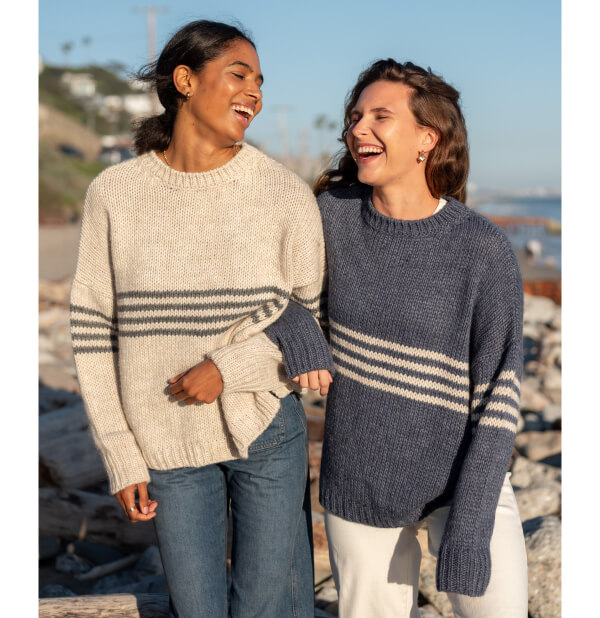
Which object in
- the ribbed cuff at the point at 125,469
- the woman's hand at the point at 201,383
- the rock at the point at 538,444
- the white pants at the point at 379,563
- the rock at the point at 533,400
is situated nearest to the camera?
the woman's hand at the point at 201,383

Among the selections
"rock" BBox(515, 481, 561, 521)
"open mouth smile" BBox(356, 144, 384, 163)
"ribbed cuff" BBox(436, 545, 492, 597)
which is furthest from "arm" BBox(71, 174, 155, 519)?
"rock" BBox(515, 481, 561, 521)

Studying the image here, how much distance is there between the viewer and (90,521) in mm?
4727

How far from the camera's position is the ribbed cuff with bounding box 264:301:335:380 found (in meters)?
2.57

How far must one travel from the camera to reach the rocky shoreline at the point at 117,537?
3725 mm

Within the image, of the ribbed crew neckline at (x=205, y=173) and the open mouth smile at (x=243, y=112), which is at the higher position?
the open mouth smile at (x=243, y=112)

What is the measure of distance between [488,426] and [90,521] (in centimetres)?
311

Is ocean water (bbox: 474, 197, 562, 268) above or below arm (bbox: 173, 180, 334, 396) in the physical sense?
above

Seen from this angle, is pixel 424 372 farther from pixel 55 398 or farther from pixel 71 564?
pixel 55 398

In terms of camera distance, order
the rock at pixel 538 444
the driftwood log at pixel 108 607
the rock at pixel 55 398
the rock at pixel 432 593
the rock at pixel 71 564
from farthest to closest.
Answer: the rock at pixel 55 398, the rock at pixel 538 444, the rock at pixel 71 564, the rock at pixel 432 593, the driftwood log at pixel 108 607

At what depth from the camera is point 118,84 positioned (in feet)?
267

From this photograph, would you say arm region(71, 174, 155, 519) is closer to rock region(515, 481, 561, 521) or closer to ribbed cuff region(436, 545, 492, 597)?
ribbed cuff region(436, 545, 492, 597)

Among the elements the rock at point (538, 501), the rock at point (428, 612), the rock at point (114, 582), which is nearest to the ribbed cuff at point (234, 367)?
the rock at point (428, 612)

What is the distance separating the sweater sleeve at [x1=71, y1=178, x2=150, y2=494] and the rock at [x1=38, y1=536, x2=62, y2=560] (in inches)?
93.1

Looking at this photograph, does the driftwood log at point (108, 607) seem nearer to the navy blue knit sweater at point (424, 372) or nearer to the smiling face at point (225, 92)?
the navy blue knit sweater at point (424, 372)
